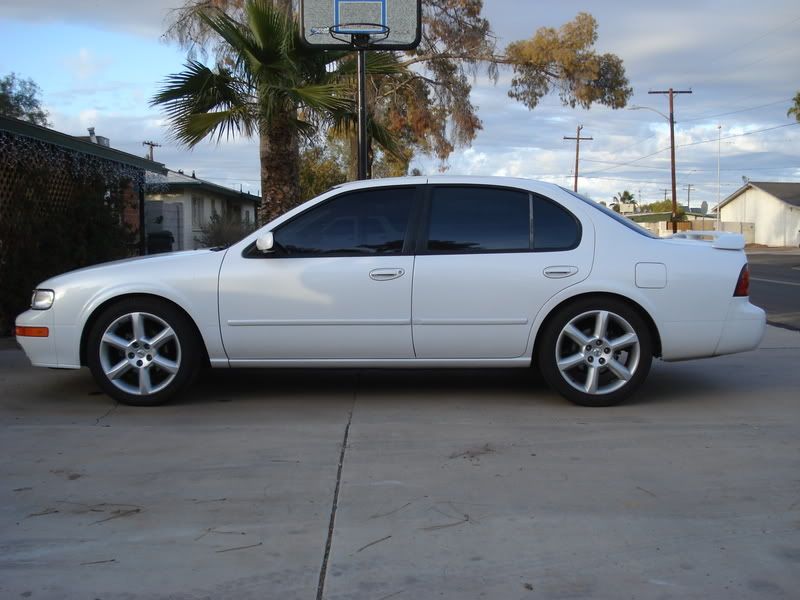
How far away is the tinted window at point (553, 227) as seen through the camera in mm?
6055

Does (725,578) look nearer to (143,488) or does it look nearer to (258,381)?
(143,488)

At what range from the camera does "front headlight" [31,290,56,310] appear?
19.8 ft

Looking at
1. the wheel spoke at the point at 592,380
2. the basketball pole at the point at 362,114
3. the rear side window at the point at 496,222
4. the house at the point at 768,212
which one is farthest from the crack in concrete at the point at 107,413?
the house at the point at 768,212

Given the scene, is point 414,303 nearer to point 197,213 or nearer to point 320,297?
point 320,297

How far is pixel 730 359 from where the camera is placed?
A: 8.21 metres

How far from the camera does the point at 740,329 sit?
6.07 m

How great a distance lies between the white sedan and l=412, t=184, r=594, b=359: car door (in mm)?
10

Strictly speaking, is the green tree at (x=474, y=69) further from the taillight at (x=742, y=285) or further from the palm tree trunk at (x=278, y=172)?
the taillight at (x=742, y=285)

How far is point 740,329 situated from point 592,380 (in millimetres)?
1153

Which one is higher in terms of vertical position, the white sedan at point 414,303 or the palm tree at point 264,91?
the palm tree at point 264,91

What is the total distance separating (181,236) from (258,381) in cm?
2212

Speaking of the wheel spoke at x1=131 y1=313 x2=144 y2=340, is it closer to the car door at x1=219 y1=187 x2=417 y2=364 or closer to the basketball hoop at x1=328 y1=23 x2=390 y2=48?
the car door at x1=219 y1=187 x2=417 y2=364

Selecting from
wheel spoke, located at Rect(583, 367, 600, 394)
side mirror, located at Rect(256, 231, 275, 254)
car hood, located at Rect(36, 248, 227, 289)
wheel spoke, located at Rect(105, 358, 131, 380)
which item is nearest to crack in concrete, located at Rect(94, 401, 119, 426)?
wheel spoke, located at Rect(105, 358, 131, 380)

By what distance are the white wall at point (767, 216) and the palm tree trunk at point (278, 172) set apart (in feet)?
171
